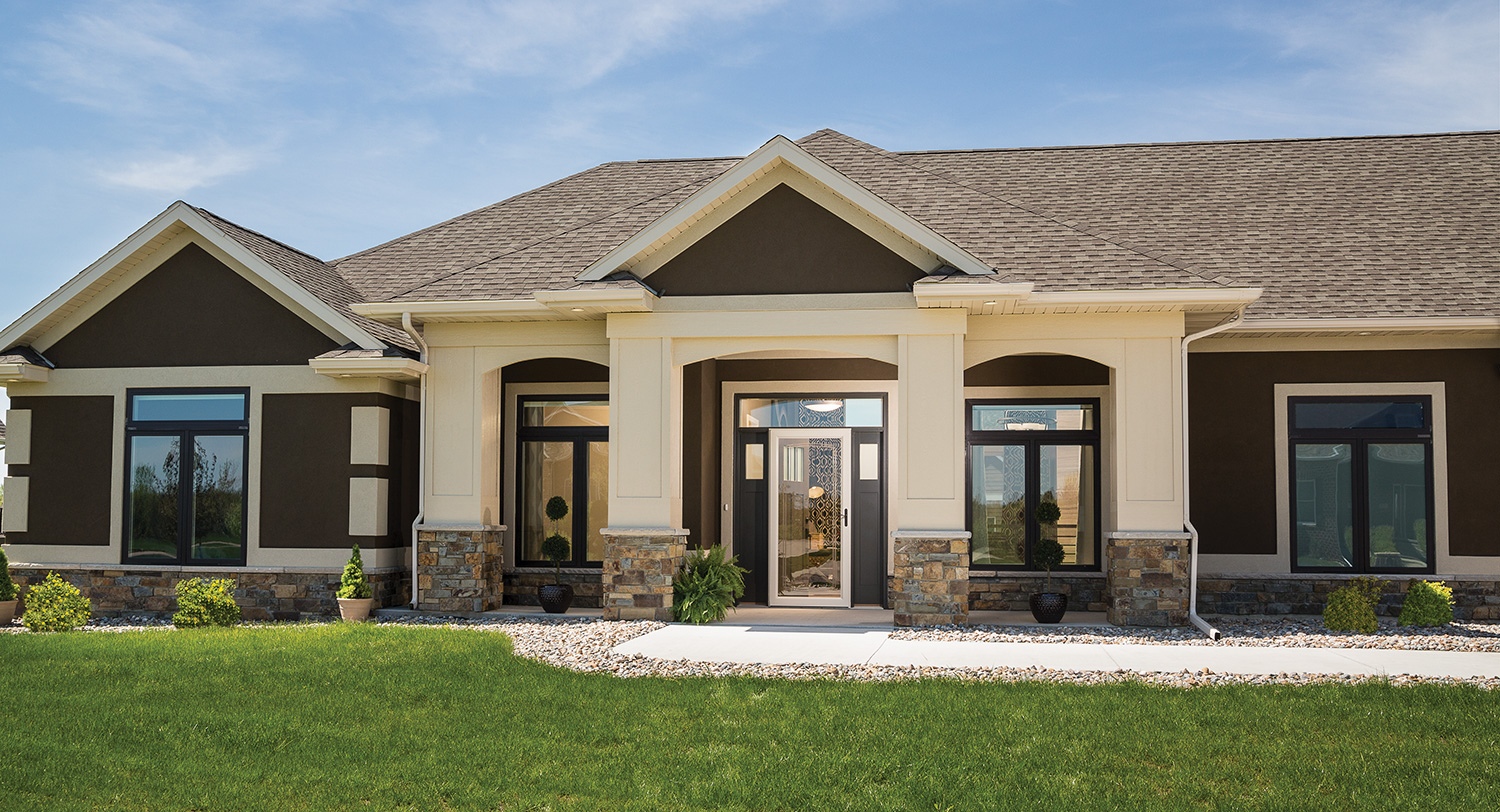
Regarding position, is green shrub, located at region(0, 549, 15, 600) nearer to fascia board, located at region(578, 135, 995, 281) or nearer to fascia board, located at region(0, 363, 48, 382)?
fascia board, located at region(0, 363, 48, 382)

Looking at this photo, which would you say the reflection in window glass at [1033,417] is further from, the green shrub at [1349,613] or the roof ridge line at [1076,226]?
the green shrub at [1349,613]

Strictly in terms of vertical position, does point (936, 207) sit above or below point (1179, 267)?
above

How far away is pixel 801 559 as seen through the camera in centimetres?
1481

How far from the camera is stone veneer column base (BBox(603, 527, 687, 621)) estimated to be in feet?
42.1

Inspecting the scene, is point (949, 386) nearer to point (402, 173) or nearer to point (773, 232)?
point (773, 232)

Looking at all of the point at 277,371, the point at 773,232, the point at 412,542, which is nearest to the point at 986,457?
the point at 773,232

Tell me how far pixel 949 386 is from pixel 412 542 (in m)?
6.36

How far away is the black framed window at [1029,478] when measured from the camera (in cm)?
1459

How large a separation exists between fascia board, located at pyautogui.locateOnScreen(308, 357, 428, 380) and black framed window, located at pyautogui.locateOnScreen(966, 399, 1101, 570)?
6.53 meters

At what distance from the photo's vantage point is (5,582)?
1348 centimetres

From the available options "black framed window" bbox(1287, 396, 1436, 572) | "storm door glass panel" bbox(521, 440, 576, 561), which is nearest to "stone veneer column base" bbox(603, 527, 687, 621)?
"storm door glass panel" bbox(521, 440, 576, 561)

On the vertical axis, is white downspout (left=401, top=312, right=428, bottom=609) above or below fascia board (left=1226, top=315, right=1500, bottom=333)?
below

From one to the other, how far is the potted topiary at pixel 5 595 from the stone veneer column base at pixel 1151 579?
11.9 meters

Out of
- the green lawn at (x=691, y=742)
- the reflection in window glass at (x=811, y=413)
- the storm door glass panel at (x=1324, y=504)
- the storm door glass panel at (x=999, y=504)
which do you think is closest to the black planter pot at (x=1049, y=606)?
the storm door glass panel at (x=999, y=504)
